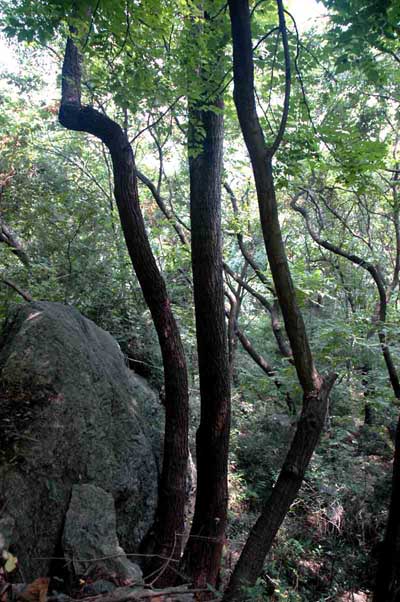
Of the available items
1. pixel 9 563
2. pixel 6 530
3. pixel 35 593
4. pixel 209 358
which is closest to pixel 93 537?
pixel 6 530

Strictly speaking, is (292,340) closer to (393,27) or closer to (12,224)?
(393,27)

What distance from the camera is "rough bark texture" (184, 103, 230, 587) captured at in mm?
3877

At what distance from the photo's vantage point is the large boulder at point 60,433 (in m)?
3.15

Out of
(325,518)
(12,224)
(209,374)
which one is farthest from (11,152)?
(325,518)

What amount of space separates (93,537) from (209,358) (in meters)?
1.91

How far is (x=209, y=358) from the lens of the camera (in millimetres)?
4070

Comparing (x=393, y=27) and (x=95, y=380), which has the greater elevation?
(x=393, y=27)

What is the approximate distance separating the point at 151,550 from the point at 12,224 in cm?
711

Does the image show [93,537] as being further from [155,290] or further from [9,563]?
[155,290]

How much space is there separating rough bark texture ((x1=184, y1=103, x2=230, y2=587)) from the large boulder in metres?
0.94

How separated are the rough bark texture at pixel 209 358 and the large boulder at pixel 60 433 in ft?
3.09

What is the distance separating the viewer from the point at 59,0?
268 centimetres

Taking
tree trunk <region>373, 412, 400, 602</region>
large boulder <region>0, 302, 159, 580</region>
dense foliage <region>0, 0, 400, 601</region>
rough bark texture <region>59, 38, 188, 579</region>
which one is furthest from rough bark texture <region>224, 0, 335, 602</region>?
rough bark texture <region>59, 38, 188, 579</region>

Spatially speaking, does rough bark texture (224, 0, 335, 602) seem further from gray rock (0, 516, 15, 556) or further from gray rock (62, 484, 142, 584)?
gray rock (0, 516, 15, 556)
